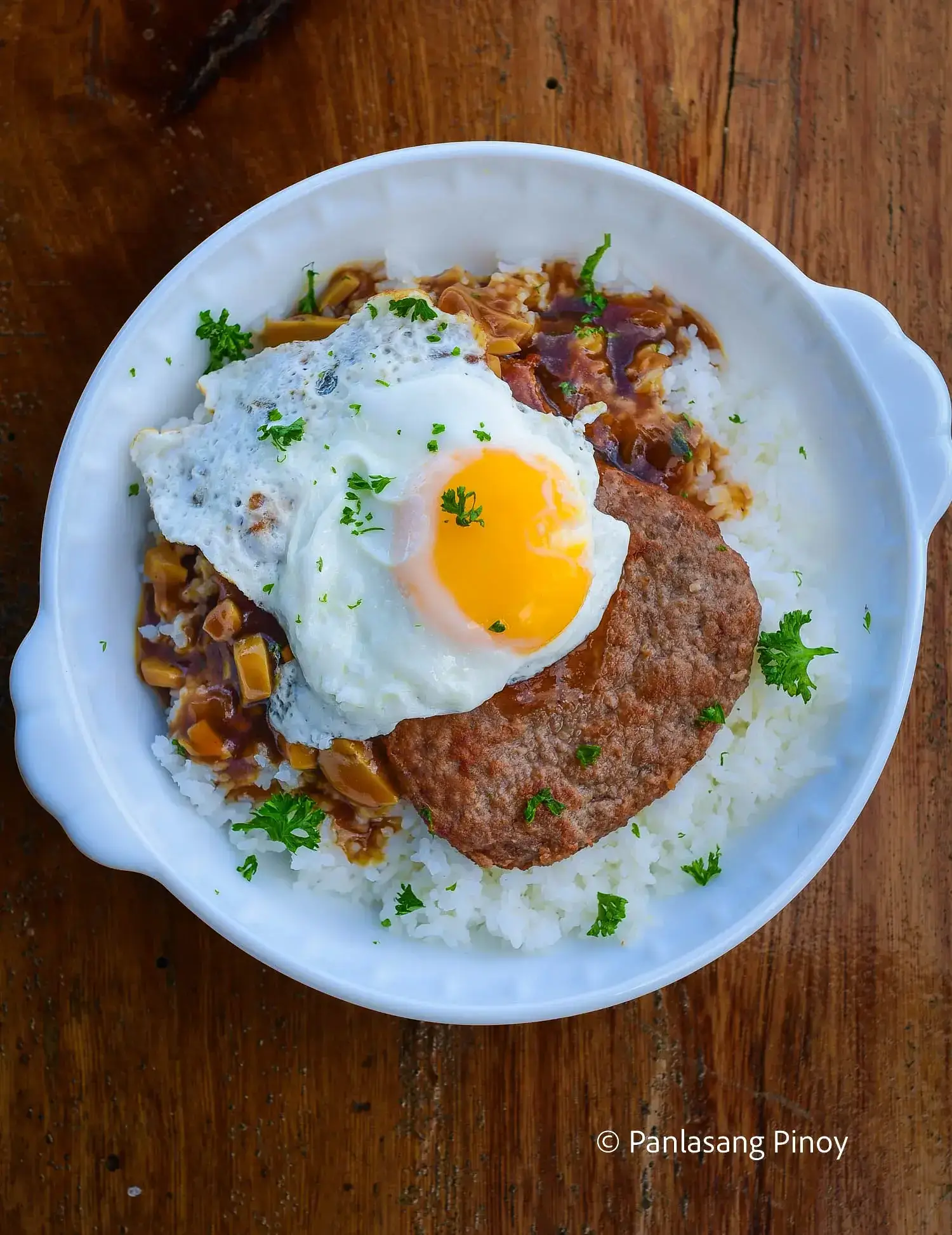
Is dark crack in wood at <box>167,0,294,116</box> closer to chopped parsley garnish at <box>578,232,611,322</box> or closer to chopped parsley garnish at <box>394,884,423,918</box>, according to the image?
chopped parsley garnish at <box>578,232,611,322</box>

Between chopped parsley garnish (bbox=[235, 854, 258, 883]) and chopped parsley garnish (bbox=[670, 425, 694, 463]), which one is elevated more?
chopped parsley garnish (bbox=[670, 425, 694, 463])

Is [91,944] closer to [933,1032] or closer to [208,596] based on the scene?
[208,596]

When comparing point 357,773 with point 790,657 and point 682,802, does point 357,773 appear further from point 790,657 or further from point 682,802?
point 790,657

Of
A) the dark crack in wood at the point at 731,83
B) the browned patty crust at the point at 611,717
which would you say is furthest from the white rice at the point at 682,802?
the dark crack in wood at the point at 731,83

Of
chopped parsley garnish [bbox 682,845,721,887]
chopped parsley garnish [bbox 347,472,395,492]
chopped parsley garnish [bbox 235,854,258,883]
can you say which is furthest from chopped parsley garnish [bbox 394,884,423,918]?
chopped parsley garnish [bbox 347,472,395,492]

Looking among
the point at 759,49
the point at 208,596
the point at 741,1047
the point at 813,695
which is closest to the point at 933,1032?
the point at 741,1047

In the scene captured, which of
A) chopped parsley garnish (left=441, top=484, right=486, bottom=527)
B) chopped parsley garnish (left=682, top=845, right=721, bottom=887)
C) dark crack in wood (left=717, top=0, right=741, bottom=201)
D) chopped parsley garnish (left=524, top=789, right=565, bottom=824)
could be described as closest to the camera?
chopped parsley garnish (left=441, top=484, right=486, bottom=527)

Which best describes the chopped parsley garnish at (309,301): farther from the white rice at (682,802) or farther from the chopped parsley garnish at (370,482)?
the white rice at (682,802)
